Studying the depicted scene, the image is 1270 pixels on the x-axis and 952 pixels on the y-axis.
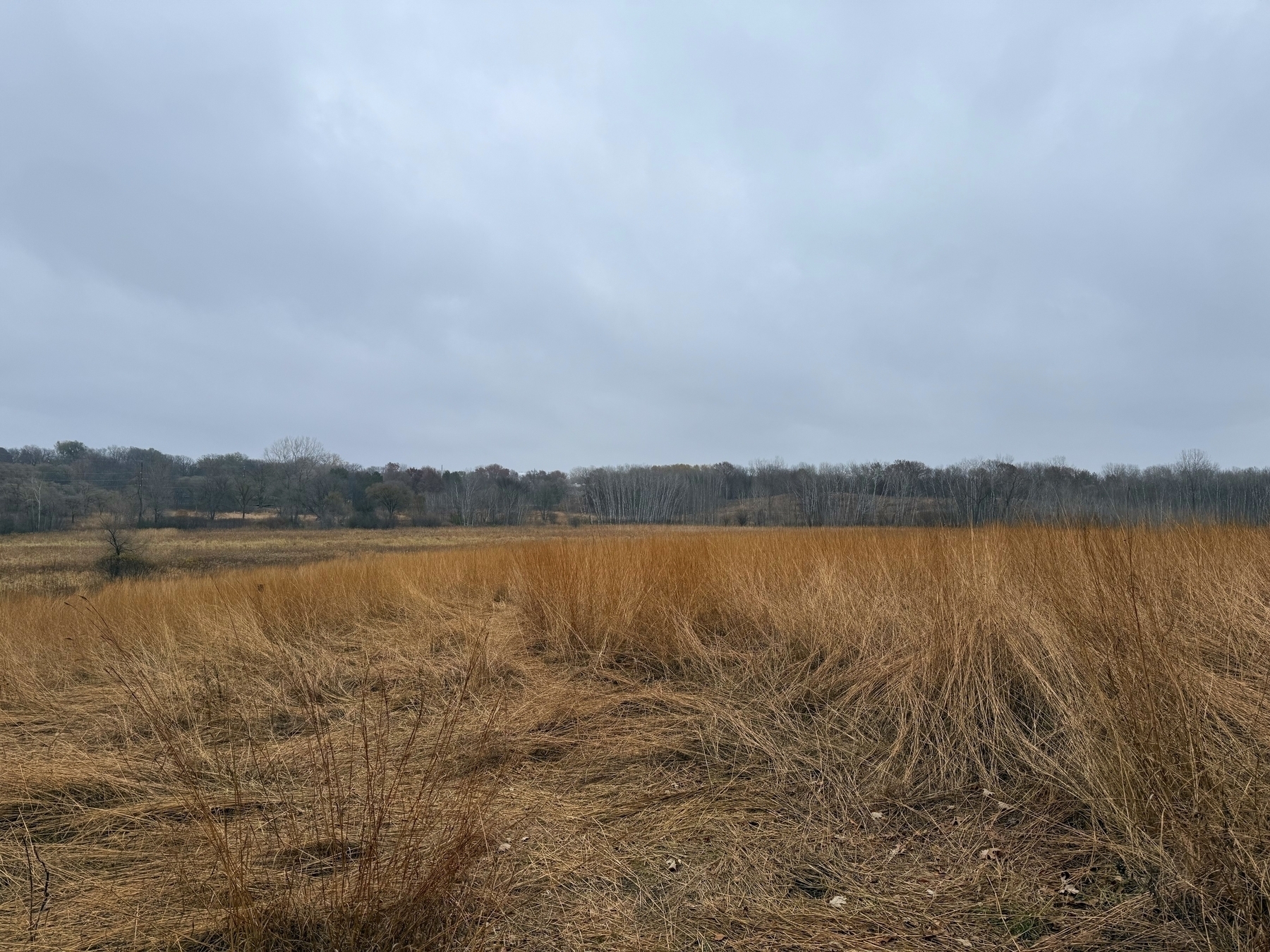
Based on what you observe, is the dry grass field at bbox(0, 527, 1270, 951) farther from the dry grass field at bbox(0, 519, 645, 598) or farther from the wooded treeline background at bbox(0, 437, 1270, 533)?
the wooded treeline background at bbox(0, 437, 1270, 533)

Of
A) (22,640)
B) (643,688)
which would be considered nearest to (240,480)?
(22,640)

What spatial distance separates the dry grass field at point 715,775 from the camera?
5.30 feet

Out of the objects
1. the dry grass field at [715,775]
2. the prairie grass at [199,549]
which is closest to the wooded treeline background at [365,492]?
the prairie grass at [199,549]

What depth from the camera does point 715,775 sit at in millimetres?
2666

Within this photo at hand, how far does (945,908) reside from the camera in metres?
1.70

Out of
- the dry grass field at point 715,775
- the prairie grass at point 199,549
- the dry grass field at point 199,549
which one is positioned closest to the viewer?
the dry grass field at point 715,775

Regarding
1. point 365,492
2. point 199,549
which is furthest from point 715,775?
point 365,492

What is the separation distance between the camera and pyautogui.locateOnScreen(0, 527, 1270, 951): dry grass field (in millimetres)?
1614

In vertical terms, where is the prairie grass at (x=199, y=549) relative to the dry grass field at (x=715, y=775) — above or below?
below

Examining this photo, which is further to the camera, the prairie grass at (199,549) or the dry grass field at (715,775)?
the prairie grass at (199,549)

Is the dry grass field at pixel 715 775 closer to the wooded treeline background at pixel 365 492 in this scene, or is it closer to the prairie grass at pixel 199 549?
the prairie grass at pixel 199 549

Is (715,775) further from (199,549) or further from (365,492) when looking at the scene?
(365,492)

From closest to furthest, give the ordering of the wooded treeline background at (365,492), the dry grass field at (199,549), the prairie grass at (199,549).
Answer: the prairie grass at (199,549) < the dry grass field at (199,549) < the wooded treeline background at (365,492)

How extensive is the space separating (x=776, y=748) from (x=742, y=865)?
3.07ft
